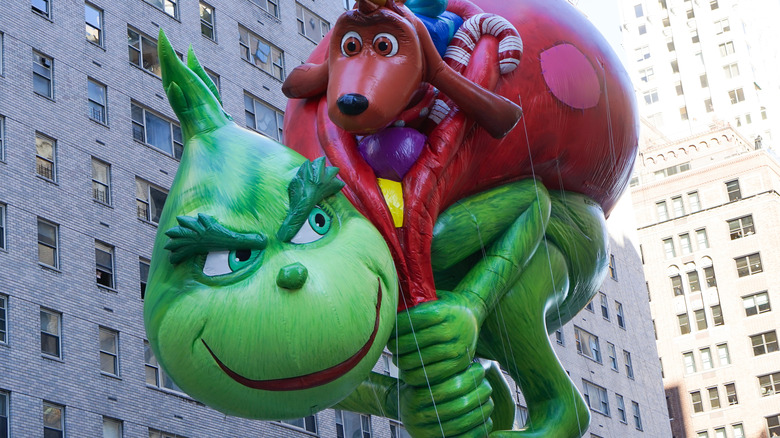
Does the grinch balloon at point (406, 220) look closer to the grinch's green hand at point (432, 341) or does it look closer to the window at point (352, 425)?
the grinch's green hand at point (432, 341)

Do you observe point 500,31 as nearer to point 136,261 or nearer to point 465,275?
point 465,275

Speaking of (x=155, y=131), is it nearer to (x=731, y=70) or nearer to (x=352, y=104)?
(x=352, y=104)

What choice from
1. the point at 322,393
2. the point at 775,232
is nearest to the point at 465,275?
the point at 322,393

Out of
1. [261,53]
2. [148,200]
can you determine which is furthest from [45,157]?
[261,53]

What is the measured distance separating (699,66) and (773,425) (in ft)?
75.1

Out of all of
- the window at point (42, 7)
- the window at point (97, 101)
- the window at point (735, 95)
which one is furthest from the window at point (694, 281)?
the window at point (42, 7)

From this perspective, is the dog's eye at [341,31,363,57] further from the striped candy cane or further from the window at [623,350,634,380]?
the window at [623,350,634,380]

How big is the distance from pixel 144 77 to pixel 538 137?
19.2 meters

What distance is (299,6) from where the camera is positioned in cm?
3212

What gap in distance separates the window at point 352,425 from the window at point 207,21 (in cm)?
885

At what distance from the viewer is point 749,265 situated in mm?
55500

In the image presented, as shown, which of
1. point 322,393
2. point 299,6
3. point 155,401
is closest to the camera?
point 322,393

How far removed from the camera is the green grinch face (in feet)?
21.4

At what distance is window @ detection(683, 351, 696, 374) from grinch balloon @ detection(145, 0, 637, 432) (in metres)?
48.7
